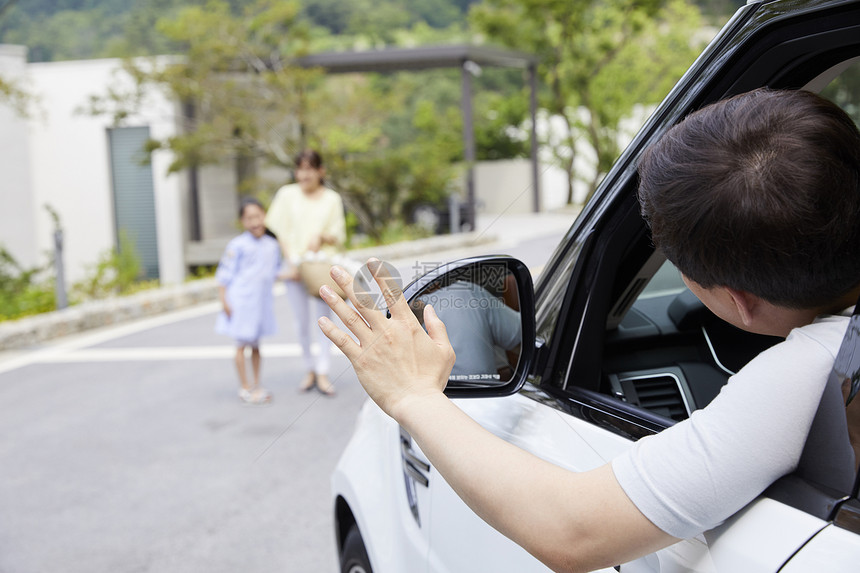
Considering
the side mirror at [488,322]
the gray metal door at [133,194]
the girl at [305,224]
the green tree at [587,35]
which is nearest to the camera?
the side mirror at [488,322]

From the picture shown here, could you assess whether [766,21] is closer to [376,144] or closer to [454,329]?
[454,329]

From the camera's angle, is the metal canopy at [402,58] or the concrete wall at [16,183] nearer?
A: the metal canopy at [402,58]

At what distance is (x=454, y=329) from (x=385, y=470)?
0.84 metres

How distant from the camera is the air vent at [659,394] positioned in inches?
72.4

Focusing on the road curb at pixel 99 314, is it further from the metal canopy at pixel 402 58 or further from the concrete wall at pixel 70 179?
the concrete wall at pixel 70 179

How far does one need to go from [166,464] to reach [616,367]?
12.9 ft

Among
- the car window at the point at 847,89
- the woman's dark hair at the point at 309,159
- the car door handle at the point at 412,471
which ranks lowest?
the car door handle at the point at 412,471

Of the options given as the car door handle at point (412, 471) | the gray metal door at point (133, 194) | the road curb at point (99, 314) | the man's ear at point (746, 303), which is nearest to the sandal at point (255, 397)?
the road curb at point (99, 314)

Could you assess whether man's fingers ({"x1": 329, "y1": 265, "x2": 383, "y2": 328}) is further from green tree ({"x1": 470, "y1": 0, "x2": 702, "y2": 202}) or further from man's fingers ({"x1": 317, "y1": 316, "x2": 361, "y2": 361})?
green tree ({"x1": 470, "y1": 0, "x2": 702, "y2": 202})

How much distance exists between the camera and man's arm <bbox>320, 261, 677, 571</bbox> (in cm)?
98

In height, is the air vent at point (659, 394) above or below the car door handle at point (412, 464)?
above

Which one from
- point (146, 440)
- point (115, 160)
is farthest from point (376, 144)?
point (146, 440)

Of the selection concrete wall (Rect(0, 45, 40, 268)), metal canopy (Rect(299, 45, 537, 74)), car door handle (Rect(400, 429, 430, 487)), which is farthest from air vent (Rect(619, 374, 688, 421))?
concrete wall (Rect(0, 45, 40, 268))

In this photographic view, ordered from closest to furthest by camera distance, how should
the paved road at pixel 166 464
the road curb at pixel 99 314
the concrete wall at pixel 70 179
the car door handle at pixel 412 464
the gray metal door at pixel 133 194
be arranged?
the car door handle at pixel 412 464
the paved road at pixel 166 464
the road curb at pixel 99 314
the concrete wall at pixel 70 179
the gray metal door at pixel 133 194
